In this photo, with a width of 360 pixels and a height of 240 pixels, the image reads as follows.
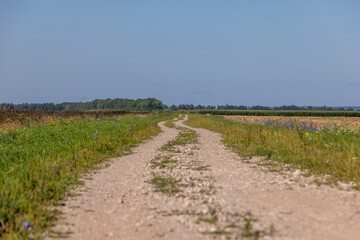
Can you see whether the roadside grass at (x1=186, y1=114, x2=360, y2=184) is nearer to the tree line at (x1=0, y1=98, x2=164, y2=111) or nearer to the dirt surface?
the dirt surface

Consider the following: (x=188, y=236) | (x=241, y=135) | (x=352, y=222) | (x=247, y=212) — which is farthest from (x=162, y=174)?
(x=241, y=135)

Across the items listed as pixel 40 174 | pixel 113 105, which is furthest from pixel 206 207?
pixel 113 105

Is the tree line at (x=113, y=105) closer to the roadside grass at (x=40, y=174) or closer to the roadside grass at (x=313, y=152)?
the roadside grass at (x=40, y=174)

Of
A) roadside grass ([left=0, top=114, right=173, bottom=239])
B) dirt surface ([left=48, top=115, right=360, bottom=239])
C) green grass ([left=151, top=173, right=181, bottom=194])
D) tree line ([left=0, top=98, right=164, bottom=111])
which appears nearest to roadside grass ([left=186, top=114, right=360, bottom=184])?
dirt surface ([left=48, top=115, right=360, bottom=239])

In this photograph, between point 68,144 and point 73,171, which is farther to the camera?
point 68,144

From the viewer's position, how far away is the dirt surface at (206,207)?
4512 millimetres

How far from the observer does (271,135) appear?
44.3 feet

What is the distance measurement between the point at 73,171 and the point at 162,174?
2.58m

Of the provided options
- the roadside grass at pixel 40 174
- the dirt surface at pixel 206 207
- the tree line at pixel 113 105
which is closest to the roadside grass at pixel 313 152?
the dirt surface at pixel 206 207

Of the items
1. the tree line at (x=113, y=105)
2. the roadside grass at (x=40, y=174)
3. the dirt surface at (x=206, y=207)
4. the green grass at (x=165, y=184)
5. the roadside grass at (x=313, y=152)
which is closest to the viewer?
the dirt surface at (x=206, y=207)

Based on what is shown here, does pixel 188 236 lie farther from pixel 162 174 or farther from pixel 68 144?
pixel 68 144

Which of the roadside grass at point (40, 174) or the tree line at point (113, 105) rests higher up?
the tree line at point (113, 105)

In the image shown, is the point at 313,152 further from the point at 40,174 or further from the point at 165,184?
the point at 40,174

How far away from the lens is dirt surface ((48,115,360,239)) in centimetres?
451
